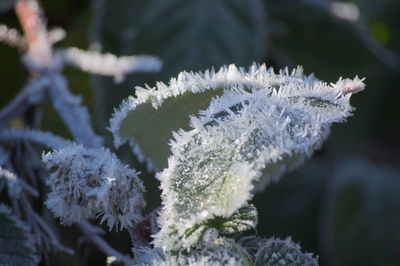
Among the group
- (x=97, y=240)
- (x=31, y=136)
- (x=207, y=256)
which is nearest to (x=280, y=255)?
(x=207, y=256)

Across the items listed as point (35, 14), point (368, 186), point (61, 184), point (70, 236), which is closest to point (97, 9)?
point (35, 14)

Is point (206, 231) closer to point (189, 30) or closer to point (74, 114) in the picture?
point (74, 114)

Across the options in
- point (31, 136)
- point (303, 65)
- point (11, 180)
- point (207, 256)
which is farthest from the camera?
point (303, 65)

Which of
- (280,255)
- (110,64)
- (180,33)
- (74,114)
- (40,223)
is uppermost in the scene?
(180,33)

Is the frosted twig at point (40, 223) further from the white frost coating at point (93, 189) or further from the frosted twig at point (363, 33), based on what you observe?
the frosted twig at point (363, 33)

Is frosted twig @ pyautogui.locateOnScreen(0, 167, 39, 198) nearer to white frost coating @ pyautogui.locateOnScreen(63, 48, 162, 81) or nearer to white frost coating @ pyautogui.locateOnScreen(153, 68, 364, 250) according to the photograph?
white frost coating @ pyautogui.locateOnScreen(153, 68, 364, 250)

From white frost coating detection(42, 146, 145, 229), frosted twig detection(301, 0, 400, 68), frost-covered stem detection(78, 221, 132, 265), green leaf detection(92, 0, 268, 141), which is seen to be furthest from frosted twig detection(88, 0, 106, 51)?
white frost coating detection(42, 146, 145, 229)

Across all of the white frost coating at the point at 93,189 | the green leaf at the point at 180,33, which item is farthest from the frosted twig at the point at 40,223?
the green leaf at the point at 180,33

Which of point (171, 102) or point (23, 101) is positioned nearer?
point (171, 102)
